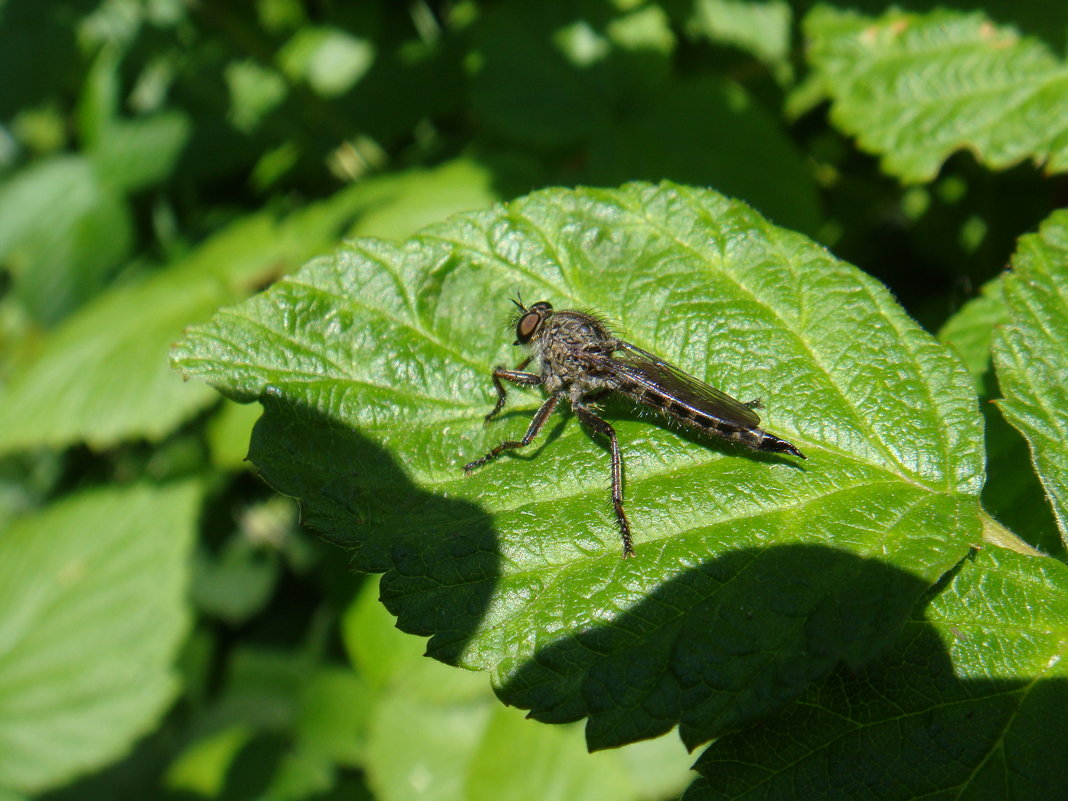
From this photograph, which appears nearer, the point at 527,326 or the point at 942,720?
the point at 942,720

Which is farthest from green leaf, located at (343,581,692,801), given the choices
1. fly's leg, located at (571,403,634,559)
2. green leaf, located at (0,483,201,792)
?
fly's leg, located at (571,403,634,559)

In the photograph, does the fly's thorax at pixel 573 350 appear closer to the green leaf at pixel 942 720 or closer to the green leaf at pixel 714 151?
the green leaf at pixel 942 720

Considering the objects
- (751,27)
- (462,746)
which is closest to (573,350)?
(462,746)

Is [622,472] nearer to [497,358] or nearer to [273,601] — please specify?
[497,358]

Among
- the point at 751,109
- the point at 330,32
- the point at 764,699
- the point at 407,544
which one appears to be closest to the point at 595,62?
the point at 751,109

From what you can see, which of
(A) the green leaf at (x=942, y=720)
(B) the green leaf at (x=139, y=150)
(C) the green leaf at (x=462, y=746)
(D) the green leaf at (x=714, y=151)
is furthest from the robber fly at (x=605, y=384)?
(B) the green leaf at (x=139, y=150)

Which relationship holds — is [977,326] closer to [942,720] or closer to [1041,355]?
[1041,355]
